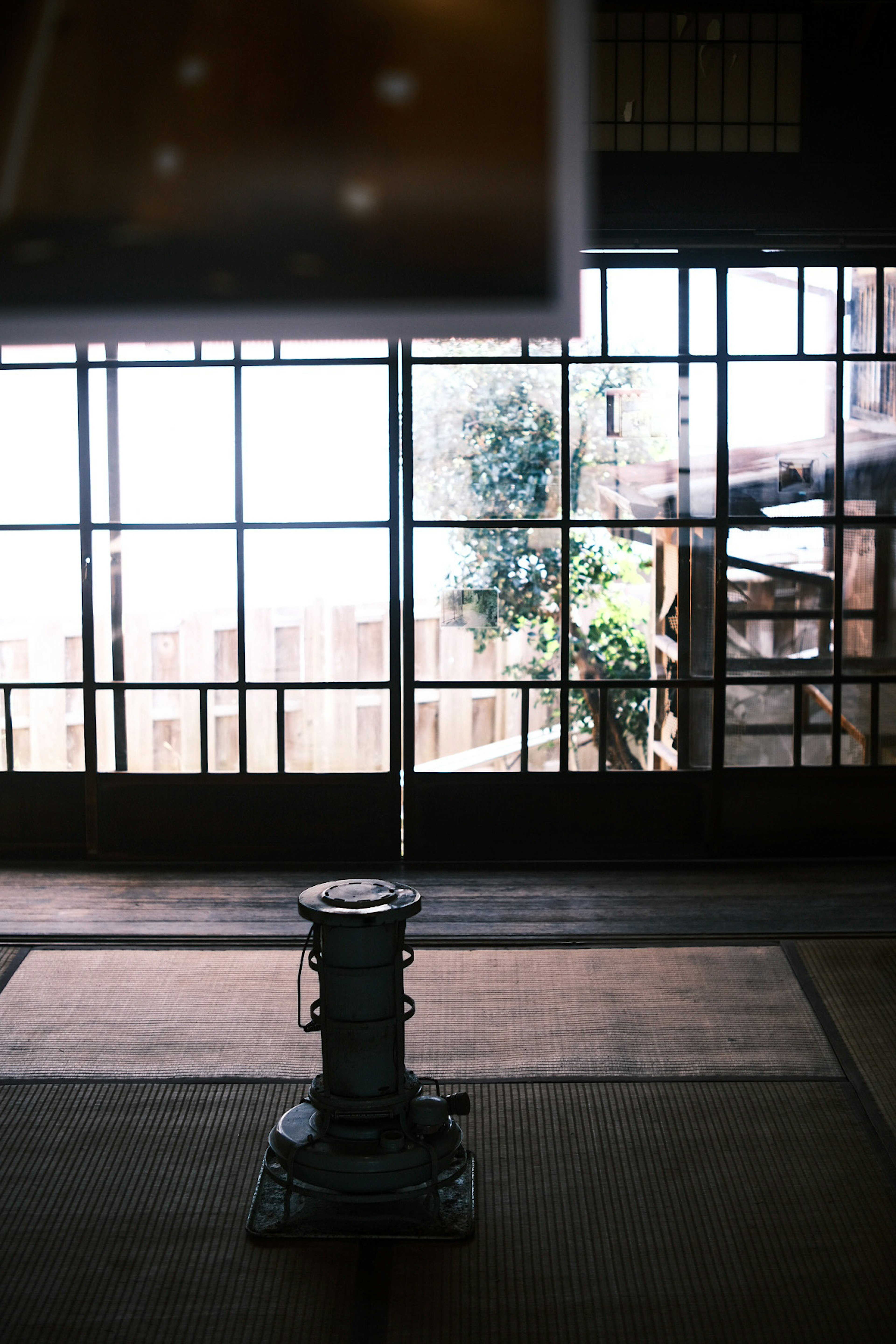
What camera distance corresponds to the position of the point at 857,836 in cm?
390

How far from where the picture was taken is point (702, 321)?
12.2 ft

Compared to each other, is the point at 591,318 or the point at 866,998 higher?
the point at 591,318

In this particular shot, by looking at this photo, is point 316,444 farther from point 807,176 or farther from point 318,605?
point 807,176

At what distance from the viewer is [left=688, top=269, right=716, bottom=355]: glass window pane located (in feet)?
12.2

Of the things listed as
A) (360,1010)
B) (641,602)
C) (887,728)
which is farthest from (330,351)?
(360,1010)

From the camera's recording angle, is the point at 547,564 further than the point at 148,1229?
Yes

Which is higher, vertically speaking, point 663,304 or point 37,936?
point 663,304

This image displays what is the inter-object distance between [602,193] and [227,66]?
237cm

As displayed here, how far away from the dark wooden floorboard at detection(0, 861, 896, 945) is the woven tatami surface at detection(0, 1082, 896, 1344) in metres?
0.90

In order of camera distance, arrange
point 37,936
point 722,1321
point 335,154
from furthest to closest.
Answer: point 37,936 < point 722,1321 < point 335,154

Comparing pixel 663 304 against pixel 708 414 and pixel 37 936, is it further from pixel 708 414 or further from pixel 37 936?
pixel 37 936

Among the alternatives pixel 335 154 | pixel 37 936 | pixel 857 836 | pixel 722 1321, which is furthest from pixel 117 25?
pixel 857 836

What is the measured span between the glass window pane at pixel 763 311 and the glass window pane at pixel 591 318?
42 centimetres

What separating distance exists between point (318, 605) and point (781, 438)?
1.64m
